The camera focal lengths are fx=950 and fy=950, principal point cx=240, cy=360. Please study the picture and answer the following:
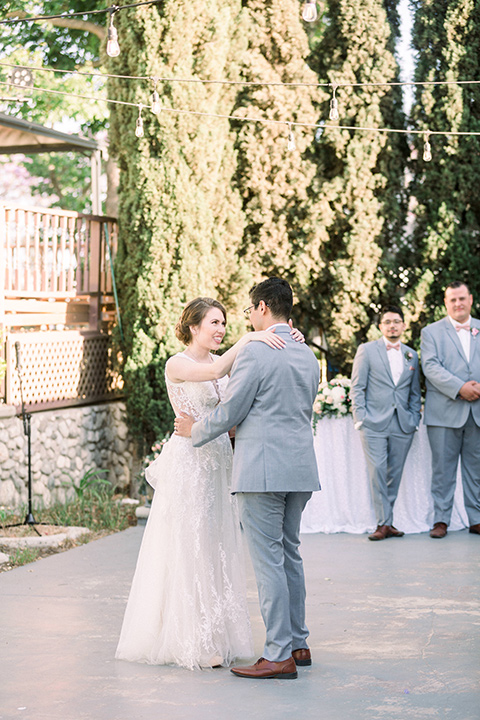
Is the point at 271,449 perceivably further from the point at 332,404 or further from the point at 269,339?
the point at 332,404

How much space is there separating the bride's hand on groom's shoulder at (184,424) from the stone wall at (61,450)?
4495mm

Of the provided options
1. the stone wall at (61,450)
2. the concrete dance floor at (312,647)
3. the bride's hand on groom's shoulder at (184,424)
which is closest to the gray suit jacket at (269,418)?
the bride's hand on groom's shoulder at (184,424)

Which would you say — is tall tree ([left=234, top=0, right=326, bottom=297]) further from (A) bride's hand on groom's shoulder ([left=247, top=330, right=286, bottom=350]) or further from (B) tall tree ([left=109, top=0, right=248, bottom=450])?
(A) bride's hand on groom's shoulder ([left=247, top=330, right=286, bottom=350])

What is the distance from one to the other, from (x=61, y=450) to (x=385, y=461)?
351cm

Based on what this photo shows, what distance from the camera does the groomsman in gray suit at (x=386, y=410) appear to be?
8.57 m

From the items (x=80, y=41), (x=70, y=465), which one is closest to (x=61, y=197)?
(x=80, y=41)

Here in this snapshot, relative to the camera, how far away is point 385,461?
8586 mm

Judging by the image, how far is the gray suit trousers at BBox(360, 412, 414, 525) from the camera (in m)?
8.54

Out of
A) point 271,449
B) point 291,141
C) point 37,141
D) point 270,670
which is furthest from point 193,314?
point 37,141

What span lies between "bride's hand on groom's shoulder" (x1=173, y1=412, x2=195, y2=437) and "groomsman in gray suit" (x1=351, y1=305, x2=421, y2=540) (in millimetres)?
3937

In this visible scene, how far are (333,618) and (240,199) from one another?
6880 mm

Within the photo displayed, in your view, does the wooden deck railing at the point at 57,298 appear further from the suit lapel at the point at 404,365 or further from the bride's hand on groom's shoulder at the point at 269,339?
the bride's hand on groom's shoulder at the point at 269,339

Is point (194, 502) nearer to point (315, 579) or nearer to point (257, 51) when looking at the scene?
point (315, 579)

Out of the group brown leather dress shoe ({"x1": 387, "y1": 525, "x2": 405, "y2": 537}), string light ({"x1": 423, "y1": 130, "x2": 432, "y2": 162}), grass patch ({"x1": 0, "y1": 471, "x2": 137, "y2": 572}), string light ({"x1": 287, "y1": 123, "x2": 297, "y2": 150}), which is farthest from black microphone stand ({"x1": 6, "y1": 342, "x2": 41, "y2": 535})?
string light ({"x1": 423, "y1": 130, "x2": 432, "y2": 162})
